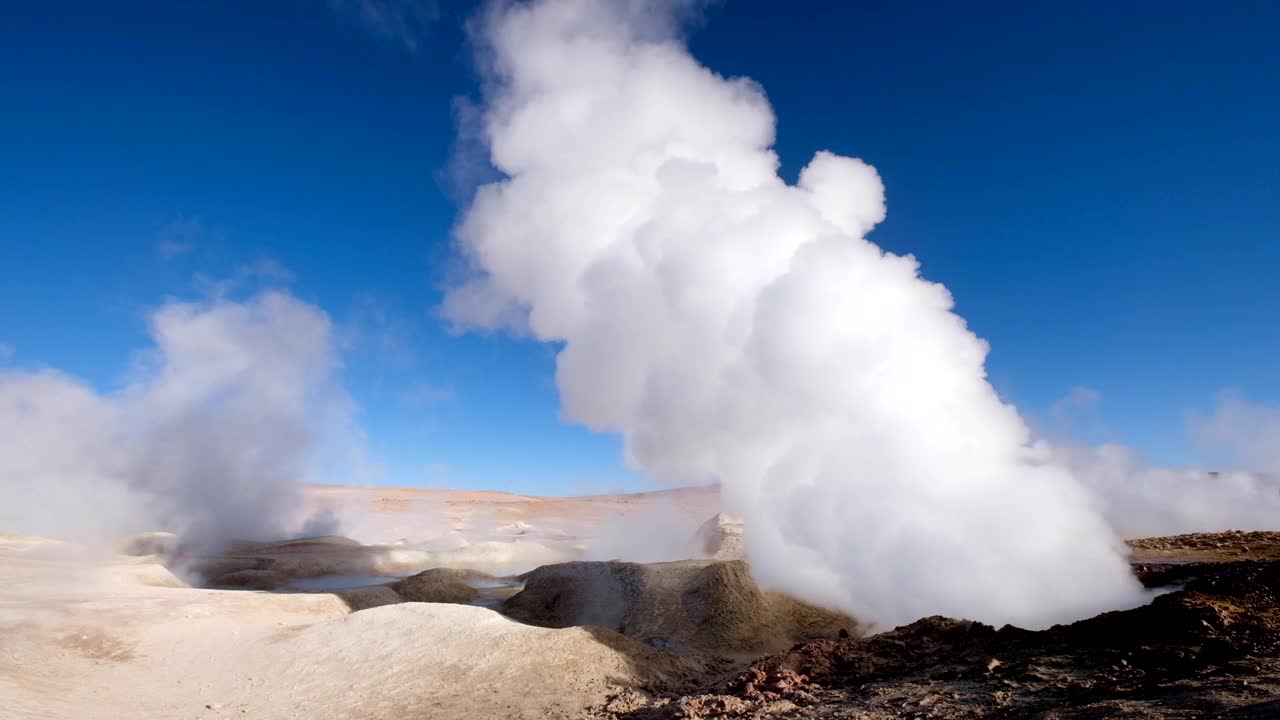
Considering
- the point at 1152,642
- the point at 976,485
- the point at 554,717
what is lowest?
the point at 554,717

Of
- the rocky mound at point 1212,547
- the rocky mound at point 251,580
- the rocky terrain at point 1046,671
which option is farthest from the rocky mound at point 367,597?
the rocky mound at point 1212,547

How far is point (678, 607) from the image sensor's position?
526 inches

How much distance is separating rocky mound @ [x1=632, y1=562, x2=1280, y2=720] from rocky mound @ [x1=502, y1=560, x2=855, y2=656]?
325 cm

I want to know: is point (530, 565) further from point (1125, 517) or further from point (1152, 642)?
point (1125, 517)

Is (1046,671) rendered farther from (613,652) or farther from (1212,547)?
(1212,547)

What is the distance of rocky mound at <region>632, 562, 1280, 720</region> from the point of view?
571cm

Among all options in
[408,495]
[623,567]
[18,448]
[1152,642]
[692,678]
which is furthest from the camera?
[408,495]

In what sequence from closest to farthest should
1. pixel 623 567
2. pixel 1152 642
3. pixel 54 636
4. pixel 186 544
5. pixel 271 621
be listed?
pixel 1152 642, pixel 54 636, pixel 271 621, pixel 623 567, pixel 186 544

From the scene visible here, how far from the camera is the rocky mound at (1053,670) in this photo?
5.71m

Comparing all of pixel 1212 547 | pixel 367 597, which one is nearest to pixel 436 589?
pixel 367 597

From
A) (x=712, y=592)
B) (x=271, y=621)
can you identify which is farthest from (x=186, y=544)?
(x=712, y=592)

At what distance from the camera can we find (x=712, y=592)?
1320cm

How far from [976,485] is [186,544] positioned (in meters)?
27.8

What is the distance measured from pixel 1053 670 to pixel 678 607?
739 cm
